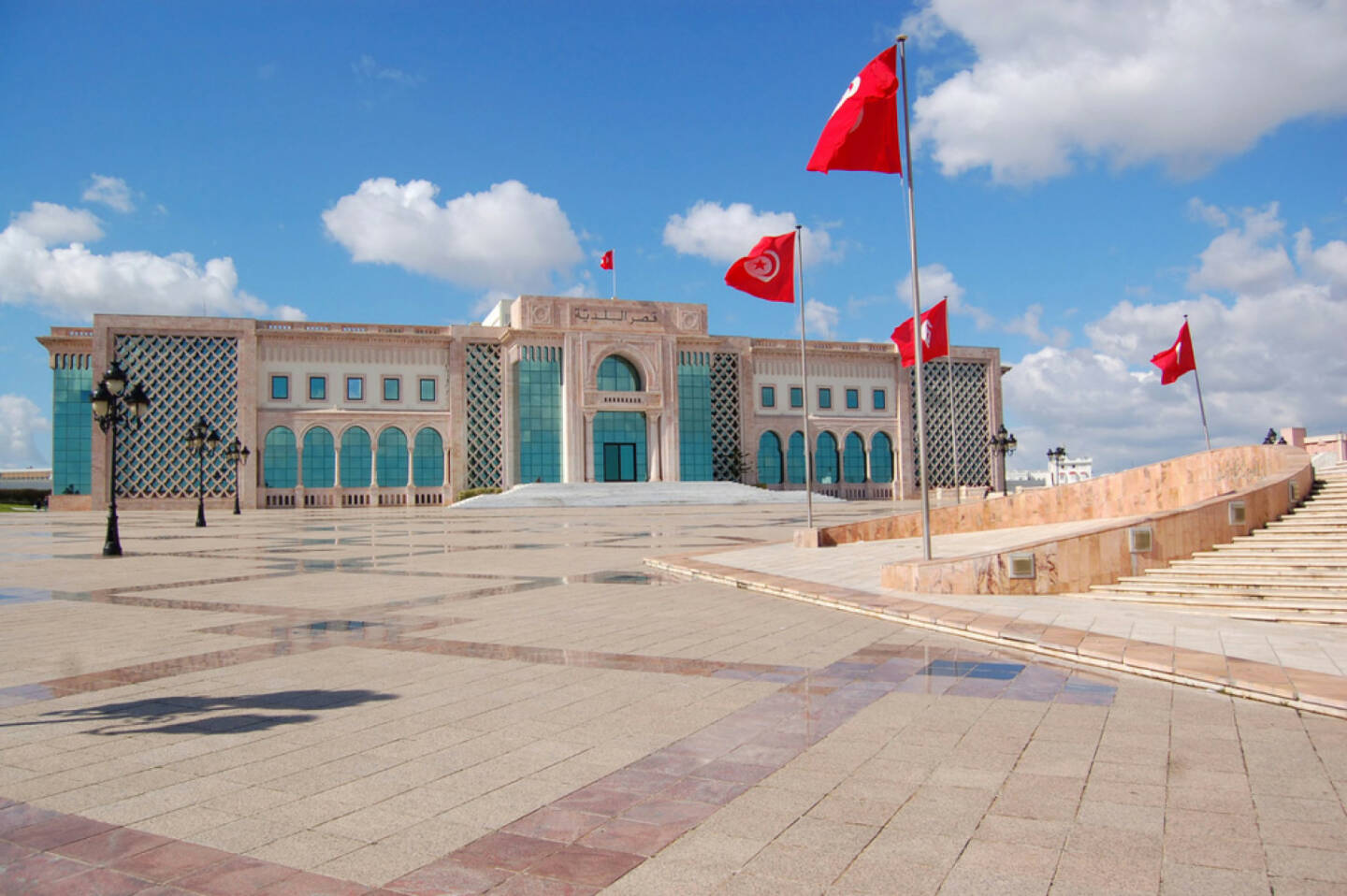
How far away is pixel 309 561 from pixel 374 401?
33490 mm

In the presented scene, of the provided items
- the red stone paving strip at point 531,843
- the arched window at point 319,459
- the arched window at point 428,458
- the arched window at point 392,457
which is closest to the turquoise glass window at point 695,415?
the arched window at point 428,458

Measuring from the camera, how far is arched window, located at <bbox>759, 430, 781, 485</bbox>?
5316 centimetres

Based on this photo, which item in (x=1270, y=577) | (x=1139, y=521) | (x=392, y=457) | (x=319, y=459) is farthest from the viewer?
(x=392, y=457)

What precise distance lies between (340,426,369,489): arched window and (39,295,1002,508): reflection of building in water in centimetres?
7

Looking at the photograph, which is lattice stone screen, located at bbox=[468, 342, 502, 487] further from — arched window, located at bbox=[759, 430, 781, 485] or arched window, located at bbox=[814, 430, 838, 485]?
arched window, located at bbox=[814, 430, 838, 485]

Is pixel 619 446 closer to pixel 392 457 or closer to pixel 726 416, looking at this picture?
pixel 726 416

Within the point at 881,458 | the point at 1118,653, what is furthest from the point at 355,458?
the point at 1118,653

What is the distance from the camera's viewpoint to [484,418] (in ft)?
157

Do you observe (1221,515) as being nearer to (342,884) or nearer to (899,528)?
(899,528)

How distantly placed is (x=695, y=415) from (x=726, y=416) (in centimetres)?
275

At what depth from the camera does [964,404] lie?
56844 millimetres

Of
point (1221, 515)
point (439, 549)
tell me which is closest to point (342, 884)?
point (1221, 515)

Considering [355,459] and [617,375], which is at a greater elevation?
[617,375]

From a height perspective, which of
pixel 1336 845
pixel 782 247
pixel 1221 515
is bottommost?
pixel 1336 845
